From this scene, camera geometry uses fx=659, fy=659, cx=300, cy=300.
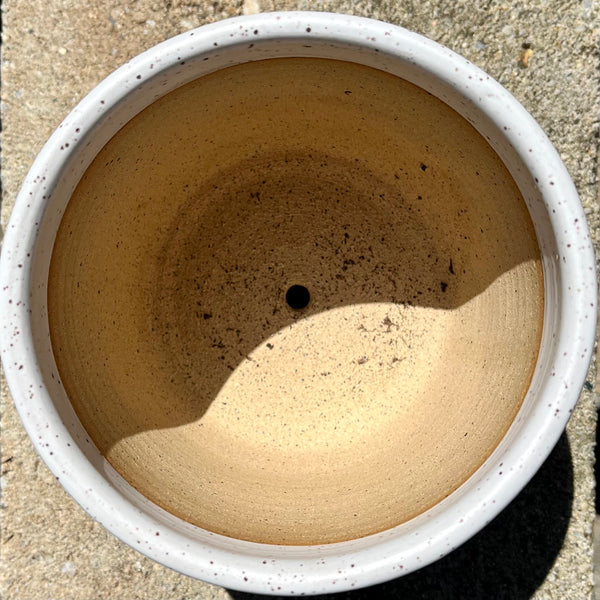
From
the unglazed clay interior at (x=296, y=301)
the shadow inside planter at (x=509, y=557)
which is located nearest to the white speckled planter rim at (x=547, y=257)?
the unglazed clay interior at (x=296, y=301)

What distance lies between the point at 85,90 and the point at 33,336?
69 cm

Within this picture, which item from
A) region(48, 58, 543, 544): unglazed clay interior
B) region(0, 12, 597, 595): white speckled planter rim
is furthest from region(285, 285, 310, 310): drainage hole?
region(0, 12, 597, 595): white speckled planter rim

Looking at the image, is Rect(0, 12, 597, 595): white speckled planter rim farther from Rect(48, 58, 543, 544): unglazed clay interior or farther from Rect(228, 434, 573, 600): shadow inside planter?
Rect(228, 434, 573, 600): shadow inside planter

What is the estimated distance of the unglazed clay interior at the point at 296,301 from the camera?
1.08 metres

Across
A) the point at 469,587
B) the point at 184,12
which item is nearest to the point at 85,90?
the point at 184,12

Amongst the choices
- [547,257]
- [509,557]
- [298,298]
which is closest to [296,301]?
[298,298]

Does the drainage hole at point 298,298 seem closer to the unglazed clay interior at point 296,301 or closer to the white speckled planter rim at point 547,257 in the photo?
the unglazed clay interior at point 296,301

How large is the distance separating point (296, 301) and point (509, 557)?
714mm

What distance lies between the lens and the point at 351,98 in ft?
3.87

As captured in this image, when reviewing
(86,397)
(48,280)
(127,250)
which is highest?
(127,250)

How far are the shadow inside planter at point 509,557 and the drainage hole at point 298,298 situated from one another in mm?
619

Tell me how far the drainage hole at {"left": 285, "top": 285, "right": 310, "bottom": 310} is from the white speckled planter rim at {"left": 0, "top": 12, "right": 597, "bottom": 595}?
22.4 inches

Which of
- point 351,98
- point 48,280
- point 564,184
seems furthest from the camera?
point 351,98

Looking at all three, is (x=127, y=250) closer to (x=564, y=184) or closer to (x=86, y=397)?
(x=86, y=397)
